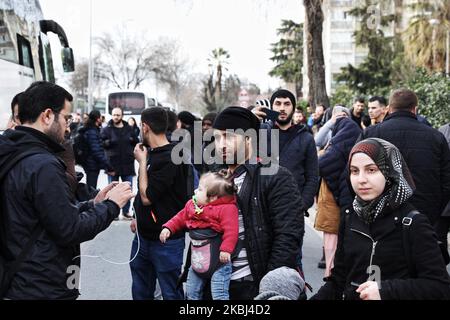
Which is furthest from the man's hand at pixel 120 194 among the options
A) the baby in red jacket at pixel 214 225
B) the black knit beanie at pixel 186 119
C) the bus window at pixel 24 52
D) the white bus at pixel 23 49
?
the black knit beanie at pixel 186 119

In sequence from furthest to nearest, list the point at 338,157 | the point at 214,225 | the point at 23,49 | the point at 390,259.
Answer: the point at 23,49, the point at 338,157, the point at 214,225, the point at 390,259

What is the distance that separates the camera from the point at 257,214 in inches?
134

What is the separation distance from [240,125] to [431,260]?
136cm

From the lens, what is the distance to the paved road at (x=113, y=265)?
6.43 m

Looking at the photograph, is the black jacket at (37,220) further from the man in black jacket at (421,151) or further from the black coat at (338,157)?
the black coat at (338,157)

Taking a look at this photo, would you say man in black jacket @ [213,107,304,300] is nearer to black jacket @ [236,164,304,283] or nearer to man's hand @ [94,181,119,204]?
black jacket @ [236,164,304,283]

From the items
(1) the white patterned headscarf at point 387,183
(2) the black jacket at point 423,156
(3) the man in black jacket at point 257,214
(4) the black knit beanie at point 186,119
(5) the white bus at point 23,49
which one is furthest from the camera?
(4) the black knit beanie at point 186,119

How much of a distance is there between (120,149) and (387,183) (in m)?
8.93

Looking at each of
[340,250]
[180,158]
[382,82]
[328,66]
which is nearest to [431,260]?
[340,250]

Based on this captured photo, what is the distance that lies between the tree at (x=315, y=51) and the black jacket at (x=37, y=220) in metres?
15.8

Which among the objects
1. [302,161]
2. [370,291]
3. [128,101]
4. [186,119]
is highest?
[128,101]

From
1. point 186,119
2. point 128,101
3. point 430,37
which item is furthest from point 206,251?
point 128,101

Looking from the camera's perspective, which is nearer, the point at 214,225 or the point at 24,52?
the point at 214,225

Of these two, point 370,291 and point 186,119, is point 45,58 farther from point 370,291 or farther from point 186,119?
point 370,291
